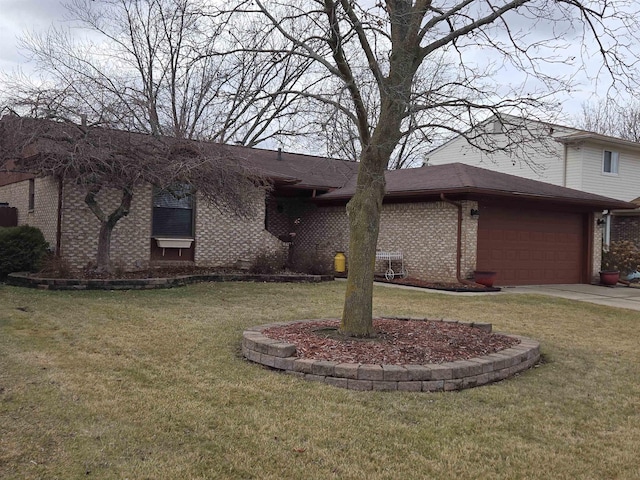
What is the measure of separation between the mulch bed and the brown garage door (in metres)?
8.72

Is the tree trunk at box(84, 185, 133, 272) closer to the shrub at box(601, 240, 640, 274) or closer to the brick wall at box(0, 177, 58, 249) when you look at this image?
the brick wall at box(0, 177, 58, 249)

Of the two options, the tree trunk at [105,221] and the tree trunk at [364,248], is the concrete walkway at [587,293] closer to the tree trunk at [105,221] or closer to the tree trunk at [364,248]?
the tree trunk at [105,221]

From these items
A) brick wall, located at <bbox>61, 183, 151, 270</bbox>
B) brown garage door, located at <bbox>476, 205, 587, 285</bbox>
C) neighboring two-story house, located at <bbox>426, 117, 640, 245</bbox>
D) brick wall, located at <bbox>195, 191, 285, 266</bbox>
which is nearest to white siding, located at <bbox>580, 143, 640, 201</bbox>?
neighboring two-story house, located at <bbox>426, 117, 640, 245</bbox>

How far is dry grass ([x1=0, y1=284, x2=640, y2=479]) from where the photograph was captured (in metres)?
3.42

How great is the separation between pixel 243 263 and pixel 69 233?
4828mm

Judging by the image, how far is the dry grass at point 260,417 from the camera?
3.42m

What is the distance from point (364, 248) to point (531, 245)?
11870 mm

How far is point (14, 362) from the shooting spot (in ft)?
18.1

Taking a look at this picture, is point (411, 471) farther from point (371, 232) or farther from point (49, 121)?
point (49, 121)

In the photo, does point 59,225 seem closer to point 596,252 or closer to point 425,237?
point 425,237

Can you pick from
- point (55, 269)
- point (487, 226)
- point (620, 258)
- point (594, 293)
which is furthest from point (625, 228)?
point (55, 269)

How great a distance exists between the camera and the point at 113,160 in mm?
10812

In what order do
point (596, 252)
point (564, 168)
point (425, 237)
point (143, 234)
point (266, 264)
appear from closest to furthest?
point (143, 234) → point (266, 264) → point (425, 237) → point (596, 252) → point (564, 168)

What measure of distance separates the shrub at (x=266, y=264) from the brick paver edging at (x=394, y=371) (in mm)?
9341
